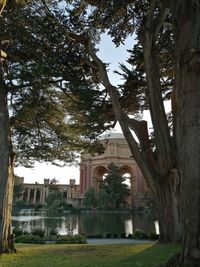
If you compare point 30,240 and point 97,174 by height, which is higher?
point 97,174

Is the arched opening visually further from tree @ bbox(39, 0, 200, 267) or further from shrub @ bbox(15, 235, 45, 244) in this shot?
tree @ bbox(39, 0, 200, 267)

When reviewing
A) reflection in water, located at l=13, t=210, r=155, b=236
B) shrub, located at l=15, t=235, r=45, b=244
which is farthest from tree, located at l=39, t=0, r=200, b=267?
reflection in water, located at l=13, t=210, r=155, b=236

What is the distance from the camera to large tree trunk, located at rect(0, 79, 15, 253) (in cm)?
755

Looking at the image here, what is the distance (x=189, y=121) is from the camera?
405 cm

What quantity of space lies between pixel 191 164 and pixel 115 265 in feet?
7.36

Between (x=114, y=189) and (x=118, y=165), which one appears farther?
(x=118, y=165)

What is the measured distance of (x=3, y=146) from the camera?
7734mm

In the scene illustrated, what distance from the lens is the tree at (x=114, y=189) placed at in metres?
40.1

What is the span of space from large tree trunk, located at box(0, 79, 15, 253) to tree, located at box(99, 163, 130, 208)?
32843 millimetres

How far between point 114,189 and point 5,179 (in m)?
34.0

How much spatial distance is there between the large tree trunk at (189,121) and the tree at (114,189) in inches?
1438

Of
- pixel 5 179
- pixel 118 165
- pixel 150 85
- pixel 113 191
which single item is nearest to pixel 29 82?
pixel 5 179

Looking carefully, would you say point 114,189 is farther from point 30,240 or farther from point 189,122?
point 189,122

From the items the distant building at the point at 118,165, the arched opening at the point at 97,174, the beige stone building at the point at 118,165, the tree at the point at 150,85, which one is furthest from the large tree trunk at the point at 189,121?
the arched opening at the point at 97,174
